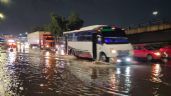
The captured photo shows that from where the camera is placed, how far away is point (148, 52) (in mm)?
32906

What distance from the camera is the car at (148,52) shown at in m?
32.4

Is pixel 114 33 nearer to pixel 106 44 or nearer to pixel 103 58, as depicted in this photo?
pixel 106 44

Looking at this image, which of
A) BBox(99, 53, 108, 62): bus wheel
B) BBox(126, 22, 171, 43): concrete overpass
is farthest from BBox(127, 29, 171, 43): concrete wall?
BBox(99, 53, 108, 62): bus wheel

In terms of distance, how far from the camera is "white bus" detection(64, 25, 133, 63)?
26.7 meters

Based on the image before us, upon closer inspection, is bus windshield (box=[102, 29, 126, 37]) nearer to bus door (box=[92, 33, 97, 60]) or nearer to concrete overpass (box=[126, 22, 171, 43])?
bus door (box=[92, 33, 97, 60])

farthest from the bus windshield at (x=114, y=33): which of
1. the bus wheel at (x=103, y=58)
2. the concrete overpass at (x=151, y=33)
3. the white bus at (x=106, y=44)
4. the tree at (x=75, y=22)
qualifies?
the tree at (x=75, y=22)

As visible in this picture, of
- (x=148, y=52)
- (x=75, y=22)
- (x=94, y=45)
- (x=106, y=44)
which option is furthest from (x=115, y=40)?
(x=75, y=22)

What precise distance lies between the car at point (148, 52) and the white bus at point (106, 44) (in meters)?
5.43

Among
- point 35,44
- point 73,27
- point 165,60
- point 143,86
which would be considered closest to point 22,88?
point 143,86

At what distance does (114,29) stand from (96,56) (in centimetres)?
279

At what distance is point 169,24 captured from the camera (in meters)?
47.9

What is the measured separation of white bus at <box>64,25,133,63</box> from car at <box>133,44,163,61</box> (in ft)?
17.8

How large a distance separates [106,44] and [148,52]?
699 centimetres

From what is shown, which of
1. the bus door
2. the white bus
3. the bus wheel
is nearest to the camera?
the white bus
